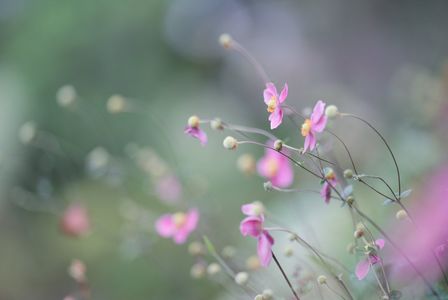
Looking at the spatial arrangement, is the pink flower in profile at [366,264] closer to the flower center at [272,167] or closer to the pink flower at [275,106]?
the pink flower at [275,106]

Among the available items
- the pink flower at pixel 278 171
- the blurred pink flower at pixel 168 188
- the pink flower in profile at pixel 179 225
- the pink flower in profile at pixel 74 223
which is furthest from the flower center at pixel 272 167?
the pink flower in profile at pixel 74 223

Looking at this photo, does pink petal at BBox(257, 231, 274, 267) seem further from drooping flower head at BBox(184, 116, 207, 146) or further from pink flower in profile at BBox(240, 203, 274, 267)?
drooping flower head at BBox(184, 116, 207, 146)

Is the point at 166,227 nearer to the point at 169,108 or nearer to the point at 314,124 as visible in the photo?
the point at 314,124

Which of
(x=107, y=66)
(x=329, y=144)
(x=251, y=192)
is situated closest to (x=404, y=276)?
(x=329, y=144)

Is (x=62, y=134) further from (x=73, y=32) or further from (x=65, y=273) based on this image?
(x=65, y=273)

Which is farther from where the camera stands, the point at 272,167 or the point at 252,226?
the point at 272,167

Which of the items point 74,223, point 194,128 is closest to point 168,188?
point 74,223
